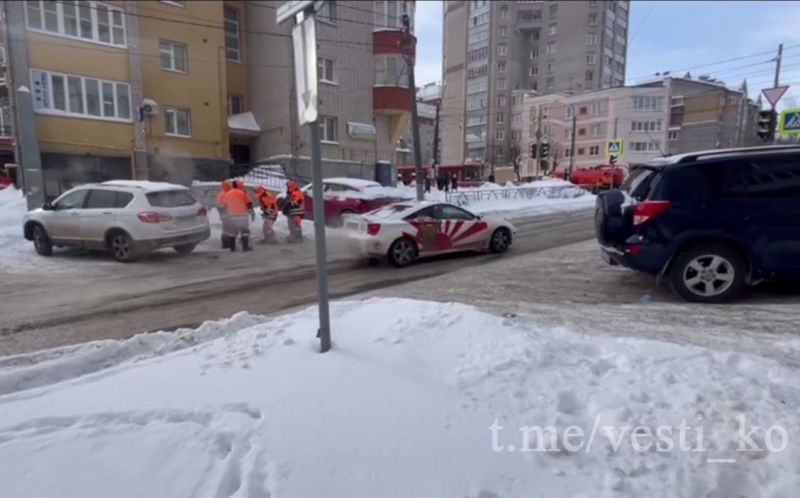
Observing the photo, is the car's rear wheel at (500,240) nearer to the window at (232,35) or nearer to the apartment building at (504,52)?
the window at (232,35)

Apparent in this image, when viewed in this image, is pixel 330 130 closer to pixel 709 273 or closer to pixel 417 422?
pixel 709 273

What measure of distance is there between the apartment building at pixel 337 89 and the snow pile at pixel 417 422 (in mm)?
24627

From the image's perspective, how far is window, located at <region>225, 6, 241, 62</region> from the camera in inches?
1131

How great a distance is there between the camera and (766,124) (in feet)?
32.4

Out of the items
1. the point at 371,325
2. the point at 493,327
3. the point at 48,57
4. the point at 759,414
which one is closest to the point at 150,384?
the point at 371,325

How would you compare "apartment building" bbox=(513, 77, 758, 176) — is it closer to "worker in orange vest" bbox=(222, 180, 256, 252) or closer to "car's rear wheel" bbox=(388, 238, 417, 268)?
"car's rear wheel" bbox=(388, 238, 417, 268)

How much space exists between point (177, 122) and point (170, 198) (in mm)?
16210

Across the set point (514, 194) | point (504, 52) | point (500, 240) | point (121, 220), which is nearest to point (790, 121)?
point (500, 240)

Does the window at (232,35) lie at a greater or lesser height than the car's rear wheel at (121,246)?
greater

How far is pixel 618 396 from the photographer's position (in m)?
3.15

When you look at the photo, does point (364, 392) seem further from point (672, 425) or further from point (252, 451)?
point (672, 425)

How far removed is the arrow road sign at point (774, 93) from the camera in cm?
773

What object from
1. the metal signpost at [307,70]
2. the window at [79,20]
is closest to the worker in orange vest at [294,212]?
the metal signpost at [307,70]

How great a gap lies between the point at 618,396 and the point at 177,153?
25.7 meters
